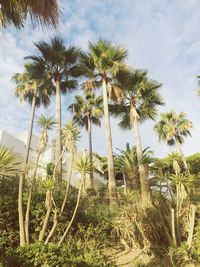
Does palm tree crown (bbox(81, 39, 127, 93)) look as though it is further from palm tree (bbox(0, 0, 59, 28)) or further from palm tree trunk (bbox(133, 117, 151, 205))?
palm tree (bbox(0, 0, 59, 28))

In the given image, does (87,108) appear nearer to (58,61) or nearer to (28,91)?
(28,91)

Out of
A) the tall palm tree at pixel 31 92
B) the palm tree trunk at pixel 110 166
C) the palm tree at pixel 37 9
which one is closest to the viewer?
the palm tree at pixel 37 9

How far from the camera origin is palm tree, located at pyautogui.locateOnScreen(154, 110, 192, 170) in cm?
2886

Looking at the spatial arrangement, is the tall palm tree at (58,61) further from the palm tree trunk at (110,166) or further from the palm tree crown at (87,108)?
the palm tree crown at (87,108)

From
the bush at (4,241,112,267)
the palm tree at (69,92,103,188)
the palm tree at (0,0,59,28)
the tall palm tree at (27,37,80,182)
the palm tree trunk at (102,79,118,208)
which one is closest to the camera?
the palm tree at (0,0,59,28)

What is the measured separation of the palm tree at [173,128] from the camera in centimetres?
2886

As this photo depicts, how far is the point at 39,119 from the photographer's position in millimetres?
13602

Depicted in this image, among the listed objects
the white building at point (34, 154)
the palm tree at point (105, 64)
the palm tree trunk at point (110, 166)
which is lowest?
the palm tree trunk at point (110, 166)

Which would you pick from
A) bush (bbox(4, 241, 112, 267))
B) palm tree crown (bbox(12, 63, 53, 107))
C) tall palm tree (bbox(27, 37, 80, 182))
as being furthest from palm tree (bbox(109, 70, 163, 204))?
bush (bbox(4, 241, 112, 267))

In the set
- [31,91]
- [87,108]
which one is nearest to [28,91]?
[31,91]

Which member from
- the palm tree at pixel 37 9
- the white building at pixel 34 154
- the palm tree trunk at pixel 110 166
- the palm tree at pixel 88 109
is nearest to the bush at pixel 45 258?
the palm tree trunk at pixel 110 166

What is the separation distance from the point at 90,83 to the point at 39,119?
24.6 ft

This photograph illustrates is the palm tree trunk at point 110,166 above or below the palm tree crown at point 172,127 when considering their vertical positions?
below

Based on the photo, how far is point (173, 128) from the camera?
1144 inches
